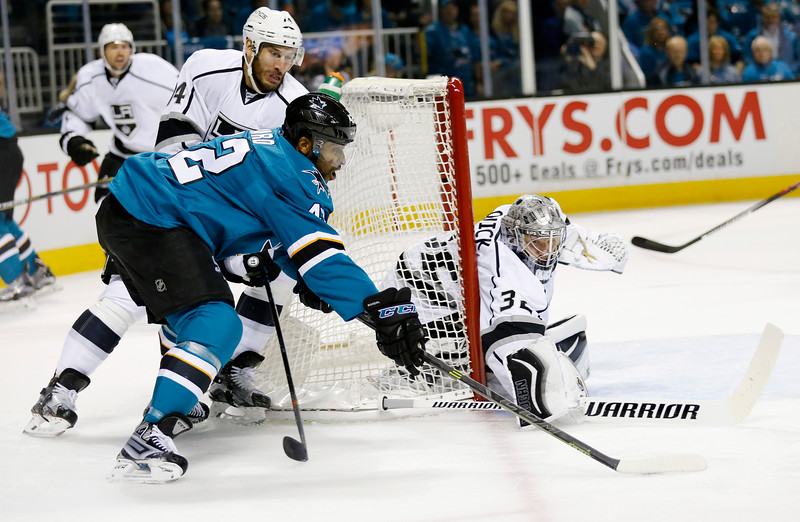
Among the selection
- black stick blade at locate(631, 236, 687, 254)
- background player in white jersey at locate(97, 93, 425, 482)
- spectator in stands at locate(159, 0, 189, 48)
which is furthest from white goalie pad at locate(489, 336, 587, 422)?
spectator in stands at locate(159, 0, 189, 48)

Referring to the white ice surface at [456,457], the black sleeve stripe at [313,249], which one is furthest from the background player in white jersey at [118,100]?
the black sleeve stripe at [313,249]

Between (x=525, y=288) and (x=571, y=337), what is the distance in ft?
A: 0.97

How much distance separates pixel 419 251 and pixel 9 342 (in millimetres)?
2110

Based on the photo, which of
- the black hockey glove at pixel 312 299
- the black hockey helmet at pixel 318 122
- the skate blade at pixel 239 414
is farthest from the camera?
the skate blade at pixel 239 414

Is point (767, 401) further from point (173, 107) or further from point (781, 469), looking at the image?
point (173, 107)

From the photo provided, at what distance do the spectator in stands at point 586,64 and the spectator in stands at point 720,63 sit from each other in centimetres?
86

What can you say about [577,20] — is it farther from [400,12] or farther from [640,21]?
[400,12]

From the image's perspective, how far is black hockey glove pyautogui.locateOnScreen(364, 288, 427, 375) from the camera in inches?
95.1

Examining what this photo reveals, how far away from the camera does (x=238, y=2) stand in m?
7.75

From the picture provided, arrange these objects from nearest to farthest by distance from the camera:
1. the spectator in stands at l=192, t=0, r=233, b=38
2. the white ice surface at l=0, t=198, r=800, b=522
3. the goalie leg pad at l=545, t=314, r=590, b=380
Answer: the white ice surface at l=0, t=198, r=800, b=522, the goalie leg pad at l=545, t=314, r=590, b=380, the spectator in stands at l=192, t=0, r=233, b=38

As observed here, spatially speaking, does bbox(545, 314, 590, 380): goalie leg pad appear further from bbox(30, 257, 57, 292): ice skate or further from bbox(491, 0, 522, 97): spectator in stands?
bbox(491, 0, 522, 97): spectator in stands

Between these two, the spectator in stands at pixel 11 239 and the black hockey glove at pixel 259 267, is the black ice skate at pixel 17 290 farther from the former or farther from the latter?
the black hockey glove at pixel 259 267

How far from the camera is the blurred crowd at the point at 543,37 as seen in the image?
24.9 ft

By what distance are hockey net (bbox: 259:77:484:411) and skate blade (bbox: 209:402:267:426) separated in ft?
0.25
